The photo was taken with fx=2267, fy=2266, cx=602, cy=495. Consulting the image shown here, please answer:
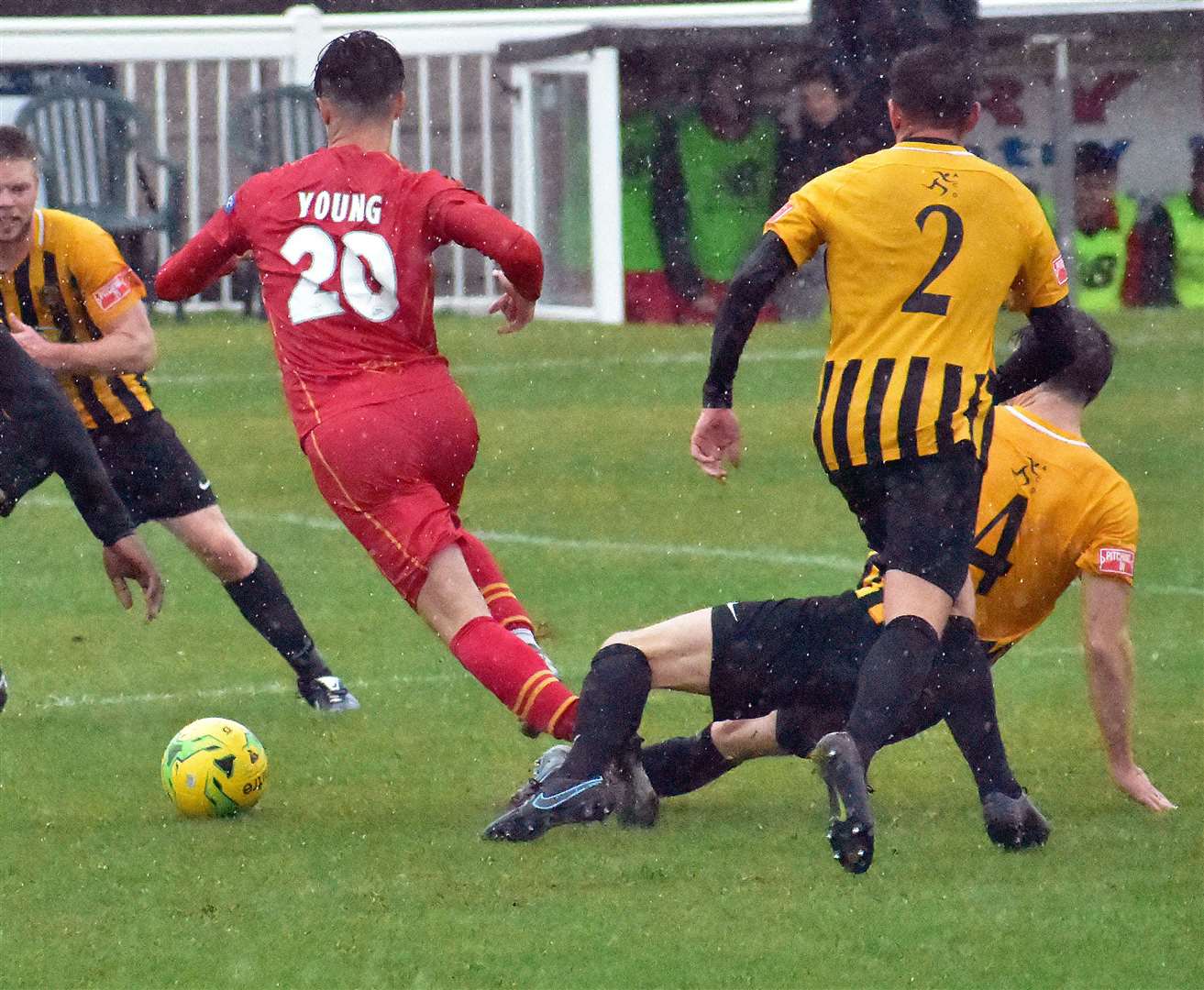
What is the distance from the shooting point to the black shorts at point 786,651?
18.0 ft

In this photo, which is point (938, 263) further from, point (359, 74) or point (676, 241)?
point (676, 241)

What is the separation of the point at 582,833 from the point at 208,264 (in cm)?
180

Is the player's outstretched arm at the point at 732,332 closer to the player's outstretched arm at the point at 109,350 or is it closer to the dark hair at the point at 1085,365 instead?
the dark hair at the point at 1085,365

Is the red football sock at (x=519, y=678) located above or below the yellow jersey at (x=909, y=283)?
below

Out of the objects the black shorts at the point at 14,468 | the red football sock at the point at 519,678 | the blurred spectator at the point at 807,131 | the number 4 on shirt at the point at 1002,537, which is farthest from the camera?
the blurred spectator at the point at 807,131

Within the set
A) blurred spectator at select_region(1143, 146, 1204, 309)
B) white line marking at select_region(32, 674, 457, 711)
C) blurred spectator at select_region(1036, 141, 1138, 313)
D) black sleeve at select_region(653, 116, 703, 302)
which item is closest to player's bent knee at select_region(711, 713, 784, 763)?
white line marking at select_region(32, 674, 457, 711)

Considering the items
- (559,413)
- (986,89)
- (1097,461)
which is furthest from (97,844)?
(986,89)

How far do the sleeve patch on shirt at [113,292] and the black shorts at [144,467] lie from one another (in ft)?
1.37

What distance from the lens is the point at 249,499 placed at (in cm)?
1241

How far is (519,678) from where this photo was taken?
561cm

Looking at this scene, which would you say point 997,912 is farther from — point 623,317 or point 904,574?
point 623,317

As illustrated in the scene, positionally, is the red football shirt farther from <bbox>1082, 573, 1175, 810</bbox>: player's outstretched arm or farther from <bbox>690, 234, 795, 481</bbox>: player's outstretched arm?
<bbox>1082, 573, 1175, 810</bbox>: player's outstretched arm

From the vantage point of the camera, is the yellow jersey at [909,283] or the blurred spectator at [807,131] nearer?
the yellow jersey at [909,283]

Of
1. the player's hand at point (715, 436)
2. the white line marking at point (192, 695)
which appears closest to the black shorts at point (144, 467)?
the white line marking at point (192, 695)
